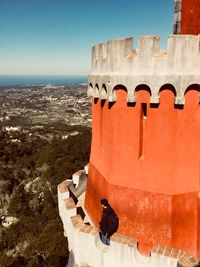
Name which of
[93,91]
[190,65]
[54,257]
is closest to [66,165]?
[54,257]

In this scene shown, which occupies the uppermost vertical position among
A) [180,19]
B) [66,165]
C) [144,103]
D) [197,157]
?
[180,19]

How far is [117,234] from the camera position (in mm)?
5777

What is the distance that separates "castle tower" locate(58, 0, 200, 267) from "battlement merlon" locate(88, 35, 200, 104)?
2 centimetres

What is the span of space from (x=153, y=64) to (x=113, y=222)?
3.21 metres

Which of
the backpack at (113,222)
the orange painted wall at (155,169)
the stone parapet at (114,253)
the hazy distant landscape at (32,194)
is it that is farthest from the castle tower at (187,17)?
the hazy distant landscape at (32,194)

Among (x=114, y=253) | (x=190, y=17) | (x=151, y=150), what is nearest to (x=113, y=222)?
(x=114, y=253)

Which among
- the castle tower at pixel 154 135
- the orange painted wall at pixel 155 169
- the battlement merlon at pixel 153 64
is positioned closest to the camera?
the battlement merlon at pixel 153 64

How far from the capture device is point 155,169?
579 centimetres

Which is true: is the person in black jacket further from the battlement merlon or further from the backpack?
the battlement merlon

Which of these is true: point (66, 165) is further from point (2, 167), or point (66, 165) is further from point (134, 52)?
point (134, 52)

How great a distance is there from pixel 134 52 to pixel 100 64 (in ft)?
3.07

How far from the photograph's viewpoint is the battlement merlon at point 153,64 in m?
5.19

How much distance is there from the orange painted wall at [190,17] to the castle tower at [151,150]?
2 cm

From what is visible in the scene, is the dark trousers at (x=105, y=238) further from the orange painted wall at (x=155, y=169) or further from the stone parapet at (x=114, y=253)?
the orange painted wall at (x=155, y=169)
